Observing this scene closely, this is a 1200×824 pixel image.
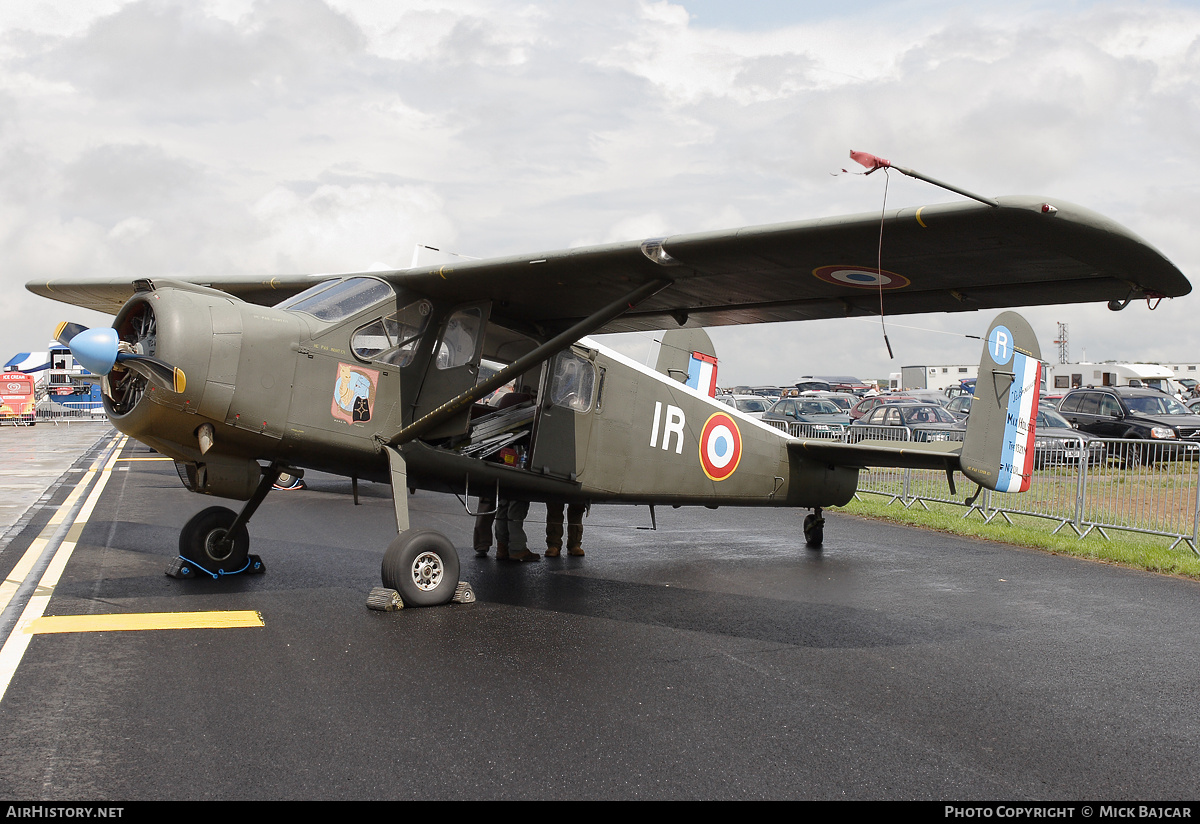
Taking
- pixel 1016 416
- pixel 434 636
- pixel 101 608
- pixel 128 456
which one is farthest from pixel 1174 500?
pixel 128 456

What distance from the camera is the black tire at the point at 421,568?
695 centimetres

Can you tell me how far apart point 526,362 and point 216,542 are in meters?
3.39

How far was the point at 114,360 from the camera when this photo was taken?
→ 6172mm

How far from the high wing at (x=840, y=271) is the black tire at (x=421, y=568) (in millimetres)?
2103

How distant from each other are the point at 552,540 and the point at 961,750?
6.14m

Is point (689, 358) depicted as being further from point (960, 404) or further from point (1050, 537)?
point (960, 404)

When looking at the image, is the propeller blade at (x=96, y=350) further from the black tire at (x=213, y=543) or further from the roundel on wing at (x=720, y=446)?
the roundel on wing at (x=720, y=446)

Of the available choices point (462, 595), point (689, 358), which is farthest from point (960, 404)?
point (462, 595)

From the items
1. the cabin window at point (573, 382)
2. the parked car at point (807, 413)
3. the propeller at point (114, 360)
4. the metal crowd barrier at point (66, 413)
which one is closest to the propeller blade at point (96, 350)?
the propeller at point (114, 360)

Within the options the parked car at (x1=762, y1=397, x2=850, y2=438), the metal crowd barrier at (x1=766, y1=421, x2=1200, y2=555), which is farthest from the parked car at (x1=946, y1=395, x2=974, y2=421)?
the metal crowd barrier at (x1=766, y1=421, x2=1200, y2=555)

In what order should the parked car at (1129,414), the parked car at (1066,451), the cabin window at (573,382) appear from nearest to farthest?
the cabin window at (573,382) → the parked car at (1066,451) → the parked car at (1129,414)

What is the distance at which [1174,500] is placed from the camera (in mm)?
11727

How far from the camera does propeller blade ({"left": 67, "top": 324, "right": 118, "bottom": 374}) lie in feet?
20.1

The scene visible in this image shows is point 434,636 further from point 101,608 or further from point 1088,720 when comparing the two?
point 1088,720
